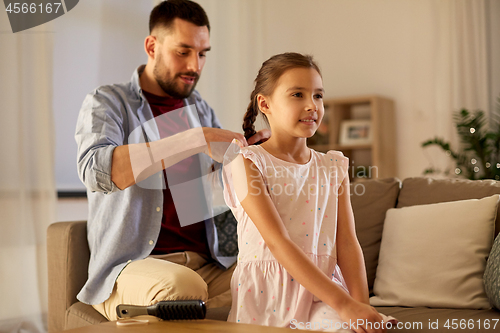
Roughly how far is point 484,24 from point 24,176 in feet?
11.9

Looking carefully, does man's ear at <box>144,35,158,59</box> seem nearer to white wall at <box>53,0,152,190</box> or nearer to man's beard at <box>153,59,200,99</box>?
man's beard at <box>153,59,200,99</box>

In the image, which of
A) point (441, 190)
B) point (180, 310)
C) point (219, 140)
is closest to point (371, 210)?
point (441, 190)

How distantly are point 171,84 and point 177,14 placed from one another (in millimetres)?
259

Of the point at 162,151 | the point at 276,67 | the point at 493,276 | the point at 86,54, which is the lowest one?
the point at 493,276

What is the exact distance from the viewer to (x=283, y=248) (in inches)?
45.0

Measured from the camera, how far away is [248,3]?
395 cm

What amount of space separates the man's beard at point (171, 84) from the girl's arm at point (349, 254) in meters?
0.74

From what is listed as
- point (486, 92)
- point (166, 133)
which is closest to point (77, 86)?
point (166, 133)

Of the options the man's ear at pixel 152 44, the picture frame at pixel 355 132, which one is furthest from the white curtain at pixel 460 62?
the man's ear at pixel 152 44

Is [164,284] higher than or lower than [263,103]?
lower

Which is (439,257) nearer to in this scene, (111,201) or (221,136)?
(221,136)

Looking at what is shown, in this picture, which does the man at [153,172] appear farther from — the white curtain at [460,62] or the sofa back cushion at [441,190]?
the white curtain at [460,62]

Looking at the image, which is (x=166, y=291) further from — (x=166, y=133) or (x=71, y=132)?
(x=71, y=132)

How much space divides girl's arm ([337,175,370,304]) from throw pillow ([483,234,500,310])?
0.39m
